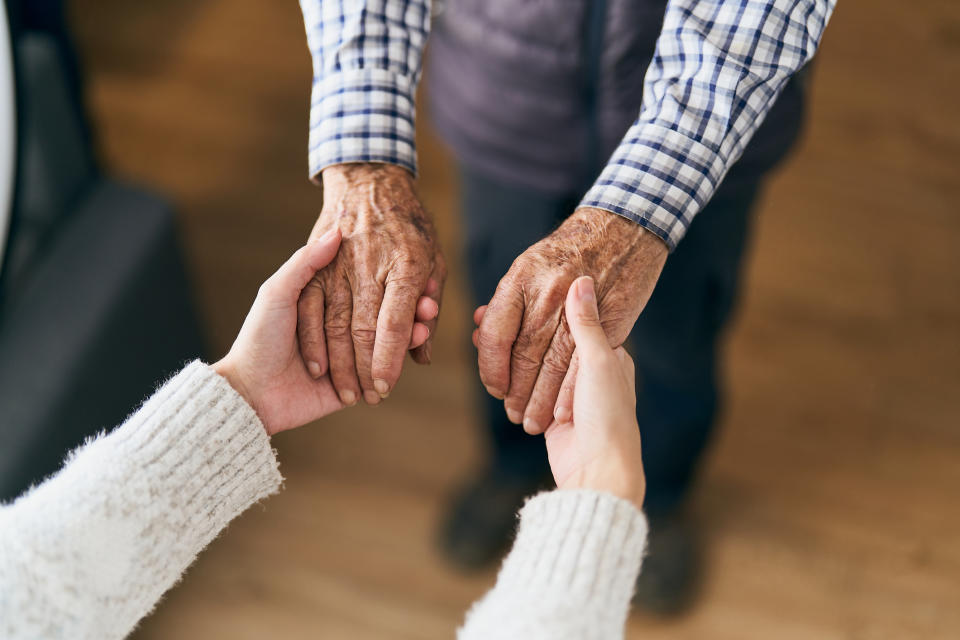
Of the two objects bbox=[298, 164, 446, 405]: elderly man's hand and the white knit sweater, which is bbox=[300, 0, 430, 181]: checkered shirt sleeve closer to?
bbox=[298, 164, 446, 405]: elderly man's hand

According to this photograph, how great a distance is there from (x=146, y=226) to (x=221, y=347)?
43 centimetres

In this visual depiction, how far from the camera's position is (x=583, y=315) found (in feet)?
1.84

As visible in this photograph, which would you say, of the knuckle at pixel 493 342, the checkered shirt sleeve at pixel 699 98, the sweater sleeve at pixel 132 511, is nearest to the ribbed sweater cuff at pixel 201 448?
the sweater sleeve at pixel 132 511

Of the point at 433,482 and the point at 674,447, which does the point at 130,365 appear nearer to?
the point at 433,482

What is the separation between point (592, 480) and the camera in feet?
1.70

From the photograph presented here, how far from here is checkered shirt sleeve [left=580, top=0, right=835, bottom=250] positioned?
0.55 metres

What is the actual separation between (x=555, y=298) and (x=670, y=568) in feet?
2.07

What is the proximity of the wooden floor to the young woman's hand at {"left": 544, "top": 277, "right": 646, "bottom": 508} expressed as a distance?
32cm

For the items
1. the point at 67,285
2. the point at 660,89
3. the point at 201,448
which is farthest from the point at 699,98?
the point at 67,285

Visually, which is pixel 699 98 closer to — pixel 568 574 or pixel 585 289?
pixel 585 289

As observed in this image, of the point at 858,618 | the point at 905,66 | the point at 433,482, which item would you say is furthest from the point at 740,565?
the point at 905,66

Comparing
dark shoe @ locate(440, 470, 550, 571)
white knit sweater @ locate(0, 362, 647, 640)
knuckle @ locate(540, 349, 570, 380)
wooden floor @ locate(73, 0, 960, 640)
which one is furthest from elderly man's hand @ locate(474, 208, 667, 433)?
dark shoe @ locate(440, 470, 550, 571)

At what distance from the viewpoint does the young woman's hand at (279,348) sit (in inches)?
22.5

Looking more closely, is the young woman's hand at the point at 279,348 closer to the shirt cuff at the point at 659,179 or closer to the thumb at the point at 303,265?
the thumb at the point at 303,265
